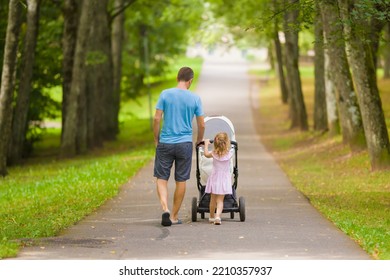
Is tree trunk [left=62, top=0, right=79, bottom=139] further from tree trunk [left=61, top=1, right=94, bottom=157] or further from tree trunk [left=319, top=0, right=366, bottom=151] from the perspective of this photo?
tree trunk [left=319, top=0, right=366, bottom=151]

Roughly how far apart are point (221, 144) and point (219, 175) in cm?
50

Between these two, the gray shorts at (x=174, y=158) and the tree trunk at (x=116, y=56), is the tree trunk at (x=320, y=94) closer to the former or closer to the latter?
the tree trunk at (x=116, y=56)

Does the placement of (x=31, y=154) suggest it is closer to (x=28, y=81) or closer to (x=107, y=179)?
(x=28, y=81)

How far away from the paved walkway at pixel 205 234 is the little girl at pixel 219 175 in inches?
11.4

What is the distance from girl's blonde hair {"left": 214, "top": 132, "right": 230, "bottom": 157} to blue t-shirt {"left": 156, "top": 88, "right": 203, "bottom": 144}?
47 centimetres

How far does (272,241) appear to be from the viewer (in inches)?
501

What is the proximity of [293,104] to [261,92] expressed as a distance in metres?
29.7

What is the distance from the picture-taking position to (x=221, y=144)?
14492 mm

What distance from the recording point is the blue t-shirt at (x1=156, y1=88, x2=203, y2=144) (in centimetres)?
1417

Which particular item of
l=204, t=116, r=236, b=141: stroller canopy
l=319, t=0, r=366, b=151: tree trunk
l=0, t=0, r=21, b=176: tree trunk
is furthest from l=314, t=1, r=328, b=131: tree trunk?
l=204, t=116, r=236, b=141: stroller canopy

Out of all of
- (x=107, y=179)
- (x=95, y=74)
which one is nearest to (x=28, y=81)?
(x=95, y=74)

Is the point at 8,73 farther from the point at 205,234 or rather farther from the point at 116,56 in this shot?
A: the point at 116,56

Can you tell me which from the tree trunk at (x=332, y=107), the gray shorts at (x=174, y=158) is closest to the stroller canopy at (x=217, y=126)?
the gray shorts at (x=174, y=158)

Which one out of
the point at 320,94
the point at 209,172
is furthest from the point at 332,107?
the point at 209,172
